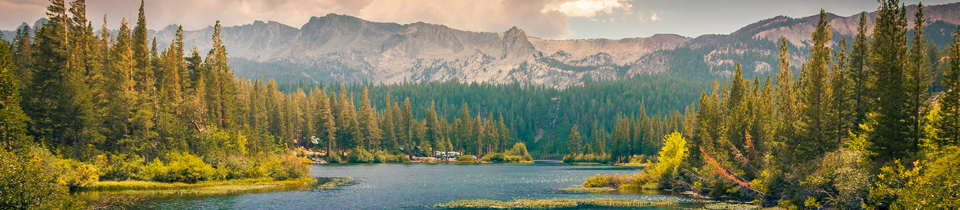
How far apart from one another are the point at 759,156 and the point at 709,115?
1197 cm

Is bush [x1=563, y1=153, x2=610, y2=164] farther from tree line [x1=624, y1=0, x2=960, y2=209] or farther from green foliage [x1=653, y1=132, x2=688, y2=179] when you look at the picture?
tree line [x1=624, y1=0, x2=960, y2=209]

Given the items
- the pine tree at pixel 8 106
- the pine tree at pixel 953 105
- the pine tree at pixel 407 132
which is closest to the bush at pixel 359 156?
the pine tree at pixel 407 132

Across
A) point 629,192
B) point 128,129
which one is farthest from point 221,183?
point 629,192

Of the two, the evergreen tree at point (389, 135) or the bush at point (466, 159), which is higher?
the evergreen tree at point (389, 135)

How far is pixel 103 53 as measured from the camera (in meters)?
84.8

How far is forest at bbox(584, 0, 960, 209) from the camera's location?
4078 cm

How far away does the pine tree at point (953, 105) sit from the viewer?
132 ft

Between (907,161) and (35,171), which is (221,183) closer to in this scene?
(35,171)

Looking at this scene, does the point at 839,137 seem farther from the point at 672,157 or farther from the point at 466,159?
the point at 466,159

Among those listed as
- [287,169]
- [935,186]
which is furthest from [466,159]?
[935,186]

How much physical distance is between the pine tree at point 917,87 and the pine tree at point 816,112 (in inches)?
369

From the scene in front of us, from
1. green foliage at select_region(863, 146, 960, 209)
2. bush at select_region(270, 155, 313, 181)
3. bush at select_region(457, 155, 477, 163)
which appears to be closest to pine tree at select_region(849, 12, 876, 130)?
green foliage at select_region(863, 146, 960, 209)

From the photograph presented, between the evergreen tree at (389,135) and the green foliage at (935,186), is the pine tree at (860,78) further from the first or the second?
the evergreen tree at (389,135)

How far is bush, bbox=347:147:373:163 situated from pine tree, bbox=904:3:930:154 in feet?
432
